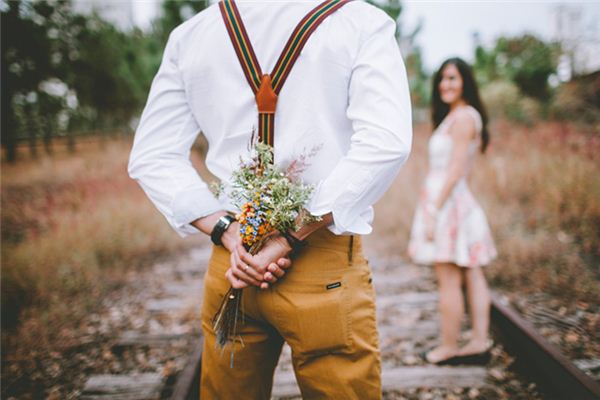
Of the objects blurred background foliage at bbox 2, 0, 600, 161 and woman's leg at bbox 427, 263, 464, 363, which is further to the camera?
blurred background foliage at bbox 2, 0, 600, 161

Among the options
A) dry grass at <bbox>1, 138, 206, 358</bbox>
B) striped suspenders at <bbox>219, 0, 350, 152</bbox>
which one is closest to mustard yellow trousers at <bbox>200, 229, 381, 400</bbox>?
striped suspenders at <bbox>219, 0, 350, 152</bbox>

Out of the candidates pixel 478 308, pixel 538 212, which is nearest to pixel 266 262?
pixel 478 308

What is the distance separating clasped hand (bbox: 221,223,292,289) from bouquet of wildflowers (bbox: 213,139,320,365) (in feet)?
0.10

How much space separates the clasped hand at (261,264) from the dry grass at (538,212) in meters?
3.80

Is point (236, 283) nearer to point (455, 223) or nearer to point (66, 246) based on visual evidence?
point (455, 223)

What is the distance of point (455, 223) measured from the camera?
2990mm

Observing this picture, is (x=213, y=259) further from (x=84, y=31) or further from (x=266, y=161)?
(x=84, y=31)

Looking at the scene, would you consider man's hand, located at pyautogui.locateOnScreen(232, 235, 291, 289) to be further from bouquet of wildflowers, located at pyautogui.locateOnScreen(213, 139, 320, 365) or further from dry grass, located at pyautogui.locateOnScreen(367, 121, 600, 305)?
dry grass, located at pyautogui.locateOnScreen(367, 121, 600, 305)

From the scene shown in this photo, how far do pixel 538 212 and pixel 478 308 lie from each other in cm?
368

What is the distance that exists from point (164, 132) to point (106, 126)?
24165 mm

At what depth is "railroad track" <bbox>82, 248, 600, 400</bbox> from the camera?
2.58 meters

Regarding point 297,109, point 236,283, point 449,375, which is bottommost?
point 449,375

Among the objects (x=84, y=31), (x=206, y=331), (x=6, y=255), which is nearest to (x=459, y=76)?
(x=206, y=331)

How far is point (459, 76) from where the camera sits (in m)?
3.08
